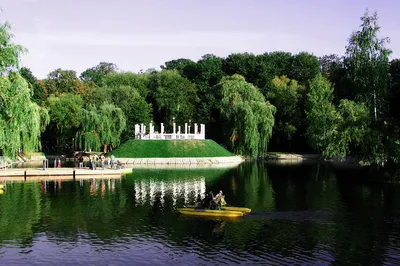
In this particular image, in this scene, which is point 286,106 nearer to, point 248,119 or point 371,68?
point 248,119

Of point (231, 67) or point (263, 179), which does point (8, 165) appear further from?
point (231, 67)

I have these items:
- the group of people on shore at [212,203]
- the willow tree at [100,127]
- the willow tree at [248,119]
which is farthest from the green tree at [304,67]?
the group of people on shore at [212,203]

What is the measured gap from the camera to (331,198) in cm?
3828

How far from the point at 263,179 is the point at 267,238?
1106 inches

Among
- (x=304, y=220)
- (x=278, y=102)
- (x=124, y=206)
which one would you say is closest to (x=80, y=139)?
(x=278, y=102)

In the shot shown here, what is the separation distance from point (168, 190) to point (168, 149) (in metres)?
36.2

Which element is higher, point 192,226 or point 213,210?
point 213,210

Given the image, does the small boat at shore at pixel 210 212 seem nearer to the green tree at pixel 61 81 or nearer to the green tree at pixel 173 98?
the green tree at pixel 173 98

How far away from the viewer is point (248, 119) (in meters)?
82.6

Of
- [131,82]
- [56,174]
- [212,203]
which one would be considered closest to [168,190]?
[212,203]

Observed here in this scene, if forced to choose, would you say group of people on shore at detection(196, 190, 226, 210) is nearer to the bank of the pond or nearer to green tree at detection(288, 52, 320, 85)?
the bank of the pond

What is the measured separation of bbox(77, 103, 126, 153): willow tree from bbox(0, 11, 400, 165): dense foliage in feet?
0.59

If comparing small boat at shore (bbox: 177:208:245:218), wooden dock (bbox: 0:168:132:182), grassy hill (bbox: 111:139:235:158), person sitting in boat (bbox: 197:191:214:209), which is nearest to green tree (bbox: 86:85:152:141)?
grassy hill (bbox: 111:139:235:158)

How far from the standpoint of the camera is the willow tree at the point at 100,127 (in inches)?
3253
